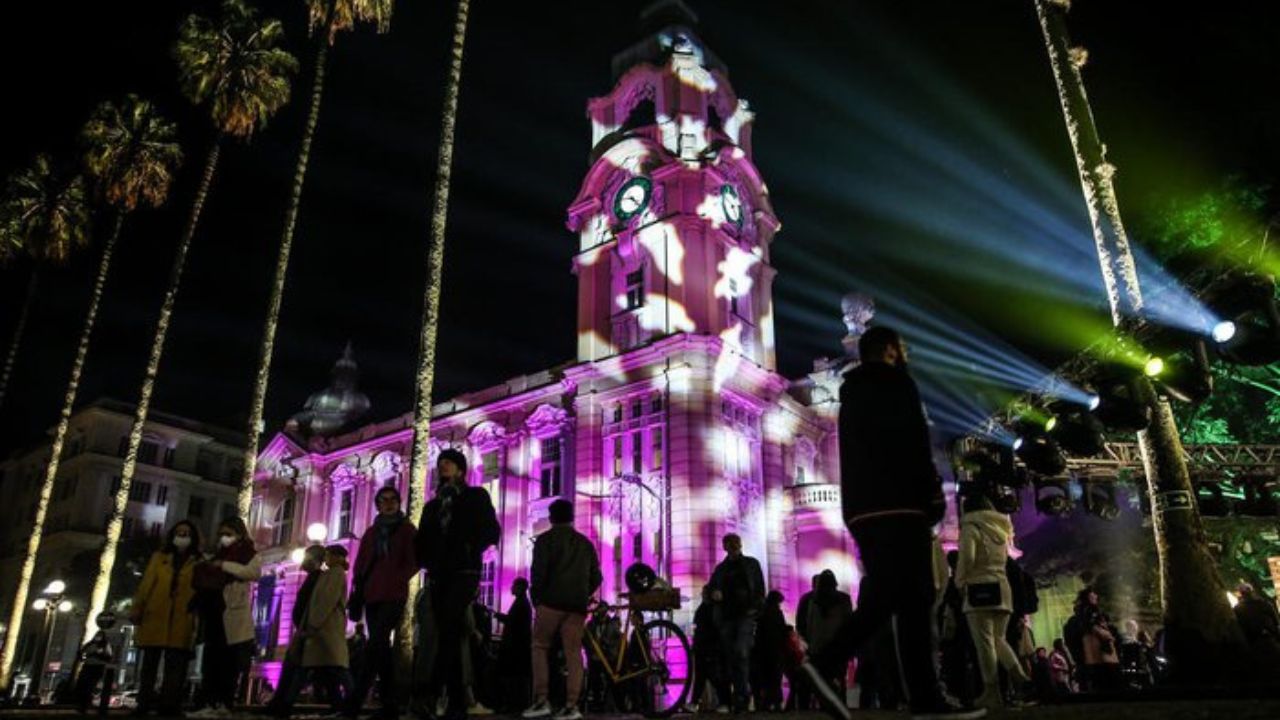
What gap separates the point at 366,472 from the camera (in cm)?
3984

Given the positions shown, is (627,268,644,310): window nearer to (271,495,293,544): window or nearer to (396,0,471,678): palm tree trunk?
(396,0,471,678): palm tree trunk

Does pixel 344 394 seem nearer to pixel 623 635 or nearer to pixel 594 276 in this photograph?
pixel 594 276

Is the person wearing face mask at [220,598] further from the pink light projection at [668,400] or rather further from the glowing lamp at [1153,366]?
the pink light projection at [668,400]

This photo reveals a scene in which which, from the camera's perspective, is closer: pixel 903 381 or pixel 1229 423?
pixel 903 381

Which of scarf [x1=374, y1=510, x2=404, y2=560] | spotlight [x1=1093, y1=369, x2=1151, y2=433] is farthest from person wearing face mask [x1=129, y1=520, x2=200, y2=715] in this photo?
spotlight [x1=1093, y1=369, x2=1151, y2=433]

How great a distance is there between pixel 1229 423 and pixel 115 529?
33.9m

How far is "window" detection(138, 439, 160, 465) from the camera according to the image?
60094mm

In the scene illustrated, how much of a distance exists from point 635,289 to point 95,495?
44675mm

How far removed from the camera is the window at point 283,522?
142 ft

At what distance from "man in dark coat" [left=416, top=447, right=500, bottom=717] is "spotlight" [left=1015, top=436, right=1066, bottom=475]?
37.8 feet

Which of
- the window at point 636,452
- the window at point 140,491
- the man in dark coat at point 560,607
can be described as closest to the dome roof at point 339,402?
the window at point 140,491

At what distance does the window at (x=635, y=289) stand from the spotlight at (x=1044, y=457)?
18.9 meters

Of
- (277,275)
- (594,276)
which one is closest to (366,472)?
(594,276)

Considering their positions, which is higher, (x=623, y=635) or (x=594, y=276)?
(x=594, y=276)
